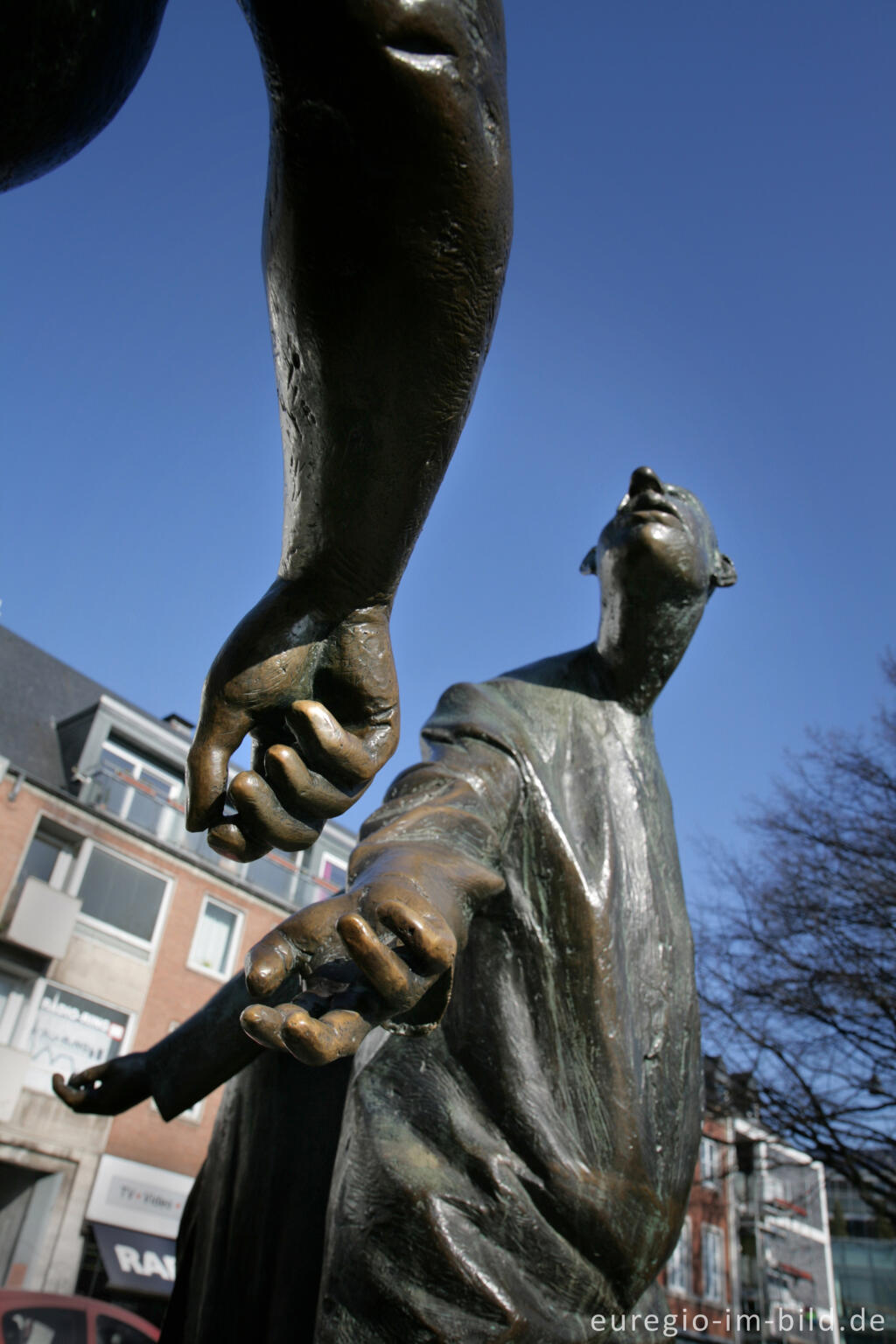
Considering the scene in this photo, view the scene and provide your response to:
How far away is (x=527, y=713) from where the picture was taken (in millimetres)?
2510

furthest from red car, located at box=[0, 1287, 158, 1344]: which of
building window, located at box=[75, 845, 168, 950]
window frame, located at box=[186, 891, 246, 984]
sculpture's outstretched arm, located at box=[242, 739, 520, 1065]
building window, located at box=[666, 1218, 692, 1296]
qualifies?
building window, located at box=[666, 1218, 692, 1296]

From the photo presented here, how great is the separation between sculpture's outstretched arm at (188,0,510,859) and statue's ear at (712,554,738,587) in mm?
1705

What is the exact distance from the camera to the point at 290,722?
4.45 feet

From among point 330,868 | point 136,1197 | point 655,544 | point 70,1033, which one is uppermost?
point 330,868

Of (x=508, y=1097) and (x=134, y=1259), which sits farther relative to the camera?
(x=134, y=1259)

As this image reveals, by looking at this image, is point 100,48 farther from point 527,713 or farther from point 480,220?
point 527,713

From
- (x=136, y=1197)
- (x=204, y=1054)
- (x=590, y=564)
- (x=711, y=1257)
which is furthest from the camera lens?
(x=711, y=1257)

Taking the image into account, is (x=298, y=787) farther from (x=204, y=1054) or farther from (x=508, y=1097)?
(x=204, y=1054)

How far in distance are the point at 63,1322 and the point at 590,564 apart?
6.72m

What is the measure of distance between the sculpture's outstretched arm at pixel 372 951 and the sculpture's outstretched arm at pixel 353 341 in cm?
17

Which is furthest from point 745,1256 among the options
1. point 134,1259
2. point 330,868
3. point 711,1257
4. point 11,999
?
point 11,999

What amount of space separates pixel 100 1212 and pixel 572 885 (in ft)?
57.0

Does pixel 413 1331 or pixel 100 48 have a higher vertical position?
pixel 100 48

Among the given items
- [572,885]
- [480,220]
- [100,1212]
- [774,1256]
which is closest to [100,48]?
Answer: [480,220]
